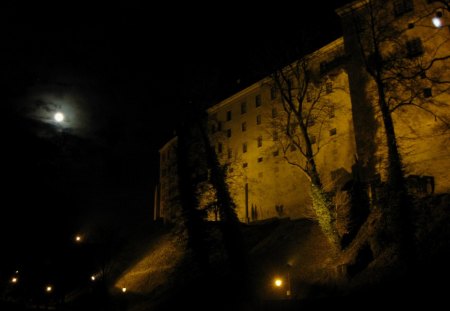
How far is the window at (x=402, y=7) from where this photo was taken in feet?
95.5

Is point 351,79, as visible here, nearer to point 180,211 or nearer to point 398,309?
point 180,211

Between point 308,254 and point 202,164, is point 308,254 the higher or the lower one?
the lower one

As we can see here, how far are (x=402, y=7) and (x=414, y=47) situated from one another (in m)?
3.32

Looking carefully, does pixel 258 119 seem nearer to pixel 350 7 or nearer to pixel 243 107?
pixel 243 107

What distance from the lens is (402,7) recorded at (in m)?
29.4

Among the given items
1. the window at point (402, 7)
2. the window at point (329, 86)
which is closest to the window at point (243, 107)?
the window at point (329, 86)

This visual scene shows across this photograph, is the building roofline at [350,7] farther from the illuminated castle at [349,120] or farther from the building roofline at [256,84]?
the building roofline at [256,84]

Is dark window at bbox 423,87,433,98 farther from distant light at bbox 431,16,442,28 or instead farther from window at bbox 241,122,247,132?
window at bbox 241,122,247,132

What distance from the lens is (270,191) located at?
45.3 meters

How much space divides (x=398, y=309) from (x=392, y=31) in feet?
79.1

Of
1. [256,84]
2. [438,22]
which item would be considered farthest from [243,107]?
[438,22]

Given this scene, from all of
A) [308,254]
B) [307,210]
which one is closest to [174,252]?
[307,210]

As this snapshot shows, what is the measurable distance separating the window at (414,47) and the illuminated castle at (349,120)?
63 millimetres

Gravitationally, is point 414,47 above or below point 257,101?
below
